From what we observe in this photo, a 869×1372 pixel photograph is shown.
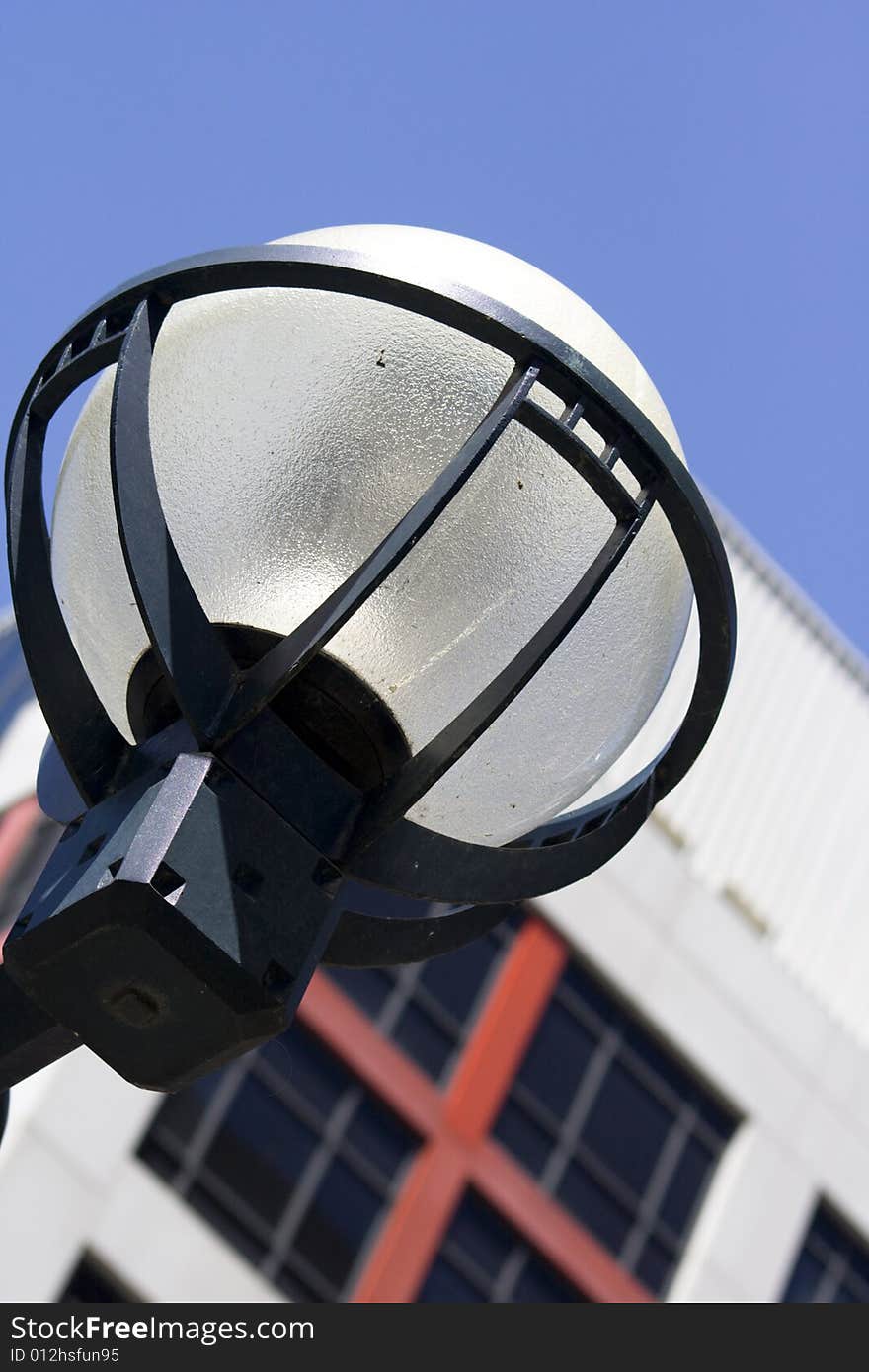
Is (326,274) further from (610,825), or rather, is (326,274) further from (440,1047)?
(440,1047)

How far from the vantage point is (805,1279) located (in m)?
24.2

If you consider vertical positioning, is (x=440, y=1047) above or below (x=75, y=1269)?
above

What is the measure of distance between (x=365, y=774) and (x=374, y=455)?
1.42 feet

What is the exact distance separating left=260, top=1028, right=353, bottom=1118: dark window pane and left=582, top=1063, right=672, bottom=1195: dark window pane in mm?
3703

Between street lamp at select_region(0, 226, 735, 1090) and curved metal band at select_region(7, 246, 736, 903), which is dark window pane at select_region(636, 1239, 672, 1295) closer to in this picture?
street lamp at select_region(0, 226, 735, 1090)

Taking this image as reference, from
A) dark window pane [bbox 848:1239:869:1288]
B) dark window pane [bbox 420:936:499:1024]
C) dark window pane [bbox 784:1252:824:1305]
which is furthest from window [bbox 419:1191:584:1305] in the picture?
dark window pane [bbox 848:1239:869:1288]

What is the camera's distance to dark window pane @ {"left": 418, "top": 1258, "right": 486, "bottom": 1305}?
20.3 meters

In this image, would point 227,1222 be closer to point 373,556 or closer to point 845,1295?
point 845,1295

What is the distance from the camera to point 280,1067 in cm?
2067

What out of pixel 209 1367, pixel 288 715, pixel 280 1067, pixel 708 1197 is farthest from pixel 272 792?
pixel 708 1197

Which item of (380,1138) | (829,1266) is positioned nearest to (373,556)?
(380,1138)

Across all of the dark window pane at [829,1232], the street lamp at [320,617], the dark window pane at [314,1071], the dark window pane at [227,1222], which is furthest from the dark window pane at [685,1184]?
the street lamp at [320,617]

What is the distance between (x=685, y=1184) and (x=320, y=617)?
2233 centimetres

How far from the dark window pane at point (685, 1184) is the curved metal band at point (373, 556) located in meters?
21.6
